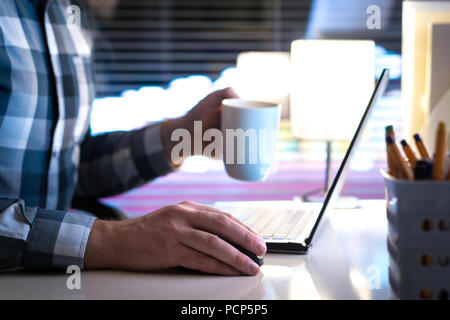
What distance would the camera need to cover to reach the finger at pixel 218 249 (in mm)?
696

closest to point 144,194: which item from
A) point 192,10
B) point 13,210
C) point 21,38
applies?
point 192,10

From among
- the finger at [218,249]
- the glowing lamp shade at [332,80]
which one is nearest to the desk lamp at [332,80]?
the glowing lamp shade at [332,80]

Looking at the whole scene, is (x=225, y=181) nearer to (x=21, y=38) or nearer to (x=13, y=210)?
(x=21, y=38)

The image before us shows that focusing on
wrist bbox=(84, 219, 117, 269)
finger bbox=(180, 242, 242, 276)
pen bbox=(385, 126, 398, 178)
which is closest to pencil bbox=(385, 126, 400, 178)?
pen bbox=(385, 126, 398, 178)

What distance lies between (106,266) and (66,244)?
0.20ft

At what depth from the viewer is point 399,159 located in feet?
1.93

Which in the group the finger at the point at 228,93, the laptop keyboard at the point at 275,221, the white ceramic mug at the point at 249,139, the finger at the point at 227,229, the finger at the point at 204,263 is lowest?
the laptop keyboard at the point at 275,221

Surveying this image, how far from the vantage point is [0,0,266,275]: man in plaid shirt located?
714 mm

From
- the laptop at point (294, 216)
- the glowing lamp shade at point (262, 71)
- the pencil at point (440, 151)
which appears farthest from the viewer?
the glowing lamp shade at point (262, 71)

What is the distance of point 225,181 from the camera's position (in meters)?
3.23

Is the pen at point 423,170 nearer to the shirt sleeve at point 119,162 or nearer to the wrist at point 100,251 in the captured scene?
the wrist at point 100,251

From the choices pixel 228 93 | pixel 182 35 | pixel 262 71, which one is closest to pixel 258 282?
pixel 228 93

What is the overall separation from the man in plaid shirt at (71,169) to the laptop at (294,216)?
123 mm

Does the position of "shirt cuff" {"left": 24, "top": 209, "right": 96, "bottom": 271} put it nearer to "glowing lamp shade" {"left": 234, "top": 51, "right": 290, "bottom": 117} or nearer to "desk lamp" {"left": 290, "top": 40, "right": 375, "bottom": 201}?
"desk lamp" {"left": 290, "top": 40, "right": 375, "bottom": 201}
